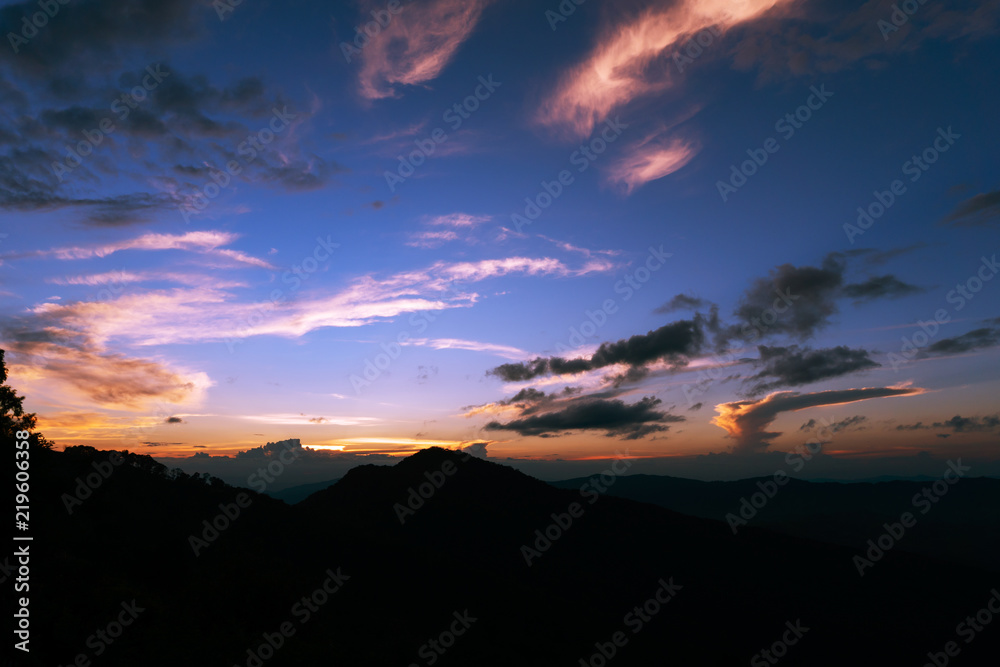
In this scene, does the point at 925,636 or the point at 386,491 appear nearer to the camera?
the point at 925,636

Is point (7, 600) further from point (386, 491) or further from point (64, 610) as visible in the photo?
point (386, 491)

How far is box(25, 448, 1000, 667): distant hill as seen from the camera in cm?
3136

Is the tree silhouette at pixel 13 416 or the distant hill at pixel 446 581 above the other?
the tree silhouette at pixel 13 416

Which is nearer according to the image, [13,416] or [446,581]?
[13,416]

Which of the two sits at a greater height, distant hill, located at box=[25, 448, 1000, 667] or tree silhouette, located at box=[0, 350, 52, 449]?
tree silhouette, located at box=[0, 350, 52, 449]

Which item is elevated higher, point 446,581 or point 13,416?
point 13,416

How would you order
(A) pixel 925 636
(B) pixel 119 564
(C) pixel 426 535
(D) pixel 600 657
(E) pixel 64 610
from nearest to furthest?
1. (E) pixel 64 610
2. (B) pixel 119 564
3. (D) pixel 600 657
4. (A) pixel 925 636
5. (C) pixel 426 535

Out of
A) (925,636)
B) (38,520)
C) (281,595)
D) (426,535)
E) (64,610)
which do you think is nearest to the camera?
(64,610)

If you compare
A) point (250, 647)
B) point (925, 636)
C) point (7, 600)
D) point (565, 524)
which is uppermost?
point (7, 600)

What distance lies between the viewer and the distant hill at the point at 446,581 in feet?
103

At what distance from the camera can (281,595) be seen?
4078 cm

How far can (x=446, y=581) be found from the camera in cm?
6450

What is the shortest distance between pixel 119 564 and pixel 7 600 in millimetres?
14805

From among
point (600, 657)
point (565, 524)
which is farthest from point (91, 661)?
point (565, 524)
